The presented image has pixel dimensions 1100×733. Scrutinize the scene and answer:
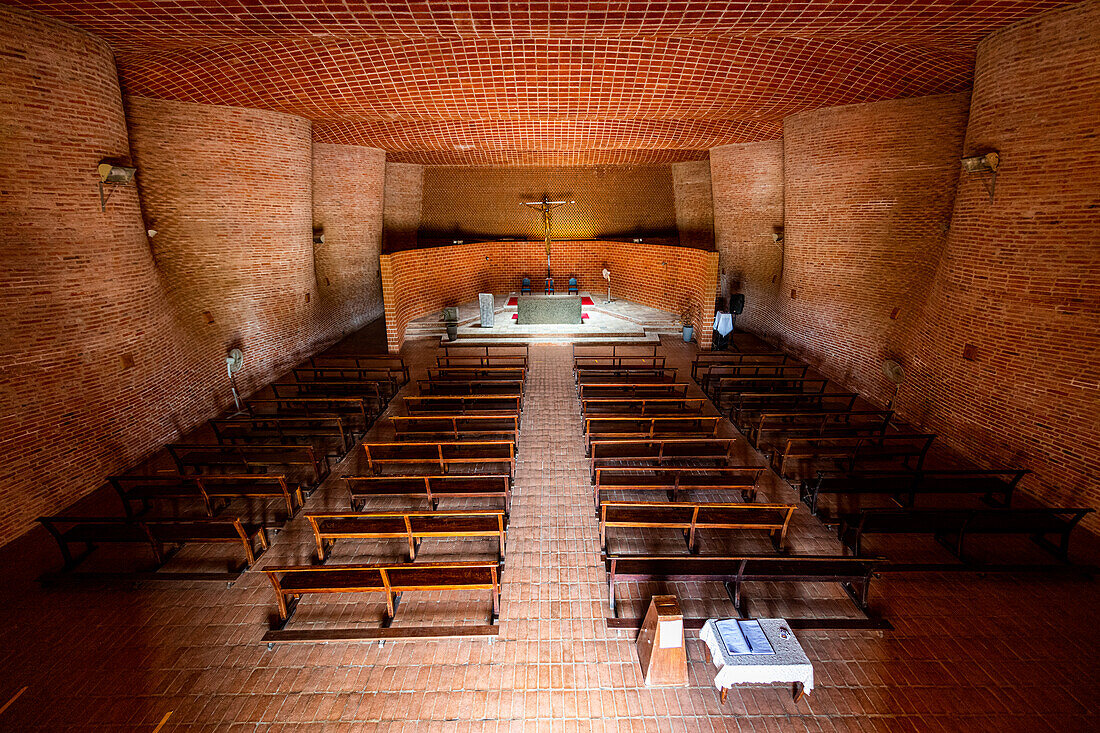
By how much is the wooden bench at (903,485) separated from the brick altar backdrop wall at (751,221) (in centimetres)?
898

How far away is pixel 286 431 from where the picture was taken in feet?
27.9

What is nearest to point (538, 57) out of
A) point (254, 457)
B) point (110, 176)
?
point (110, 176)

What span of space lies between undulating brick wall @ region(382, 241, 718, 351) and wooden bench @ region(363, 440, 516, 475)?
718 cm

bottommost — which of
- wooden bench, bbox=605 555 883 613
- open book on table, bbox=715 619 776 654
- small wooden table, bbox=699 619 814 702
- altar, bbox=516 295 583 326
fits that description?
small wooden table, bbox=699 619 814 702

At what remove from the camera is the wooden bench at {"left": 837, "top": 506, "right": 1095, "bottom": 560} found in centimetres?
506

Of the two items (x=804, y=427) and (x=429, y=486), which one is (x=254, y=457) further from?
(x=804, y=427)

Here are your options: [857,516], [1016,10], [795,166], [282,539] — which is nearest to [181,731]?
[282,539]

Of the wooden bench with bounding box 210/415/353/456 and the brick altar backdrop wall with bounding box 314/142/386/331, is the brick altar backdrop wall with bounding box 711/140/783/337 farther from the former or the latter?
the wooden bench with bounding box 210/415/353/456

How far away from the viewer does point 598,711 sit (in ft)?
12.2

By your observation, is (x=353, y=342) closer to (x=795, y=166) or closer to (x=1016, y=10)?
(x=795, y=166)

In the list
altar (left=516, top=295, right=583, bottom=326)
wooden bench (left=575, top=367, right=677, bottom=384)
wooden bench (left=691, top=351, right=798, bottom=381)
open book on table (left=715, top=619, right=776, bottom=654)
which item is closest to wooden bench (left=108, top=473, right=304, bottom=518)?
open book on table (left=715, top=619, right=776, bottom=654)

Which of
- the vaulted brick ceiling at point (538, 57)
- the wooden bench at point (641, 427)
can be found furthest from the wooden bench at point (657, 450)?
the vaulted brick ceiling at point (538, 57)

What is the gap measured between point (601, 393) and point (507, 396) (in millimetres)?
1984

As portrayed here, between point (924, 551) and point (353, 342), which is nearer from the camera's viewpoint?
point (924, 551)
